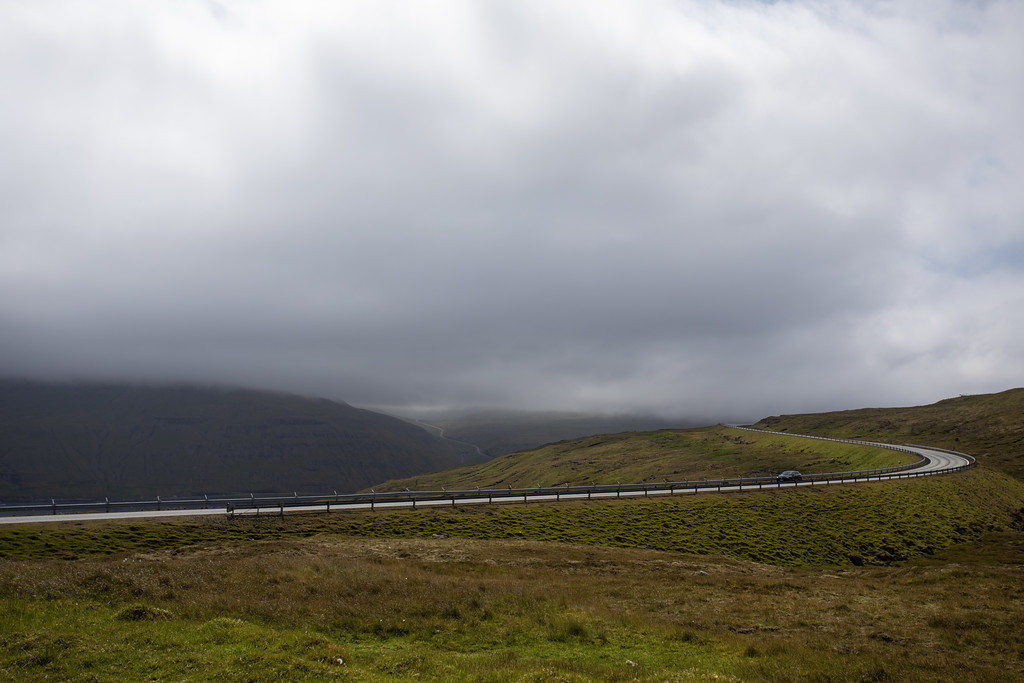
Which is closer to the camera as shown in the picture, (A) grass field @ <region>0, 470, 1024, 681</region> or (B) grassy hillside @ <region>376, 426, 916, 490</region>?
(A) grass field @ <region>0, 470, 1024, 681</region>

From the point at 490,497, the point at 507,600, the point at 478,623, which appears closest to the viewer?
the point at 478,623

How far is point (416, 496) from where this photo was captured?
200 feet

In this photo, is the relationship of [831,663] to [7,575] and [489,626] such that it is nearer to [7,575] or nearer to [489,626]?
[489,626]

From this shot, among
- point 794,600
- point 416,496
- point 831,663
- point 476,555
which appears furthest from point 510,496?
point 831,663

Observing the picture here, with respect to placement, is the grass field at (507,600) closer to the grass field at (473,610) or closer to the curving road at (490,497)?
the grass field at (473,610)

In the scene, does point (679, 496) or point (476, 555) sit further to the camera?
point (679, 496)

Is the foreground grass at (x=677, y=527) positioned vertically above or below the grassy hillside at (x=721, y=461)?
above

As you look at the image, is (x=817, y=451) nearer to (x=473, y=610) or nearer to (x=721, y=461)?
(x=721, y=461)

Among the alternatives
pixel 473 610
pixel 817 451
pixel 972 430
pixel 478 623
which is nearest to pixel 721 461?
pixel 817 451

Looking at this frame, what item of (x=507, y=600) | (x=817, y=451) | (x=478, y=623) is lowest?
(x=817, y=451)

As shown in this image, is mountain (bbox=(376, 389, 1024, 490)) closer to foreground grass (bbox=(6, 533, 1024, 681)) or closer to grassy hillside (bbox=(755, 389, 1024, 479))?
grassy hillside (bbox=(755, 389, 1024, 479))

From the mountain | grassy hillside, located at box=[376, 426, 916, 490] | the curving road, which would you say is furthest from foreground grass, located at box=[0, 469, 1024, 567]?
the mountain

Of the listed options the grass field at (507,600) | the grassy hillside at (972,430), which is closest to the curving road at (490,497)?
the grass field at (507,600)

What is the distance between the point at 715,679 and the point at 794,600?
1476 cm
